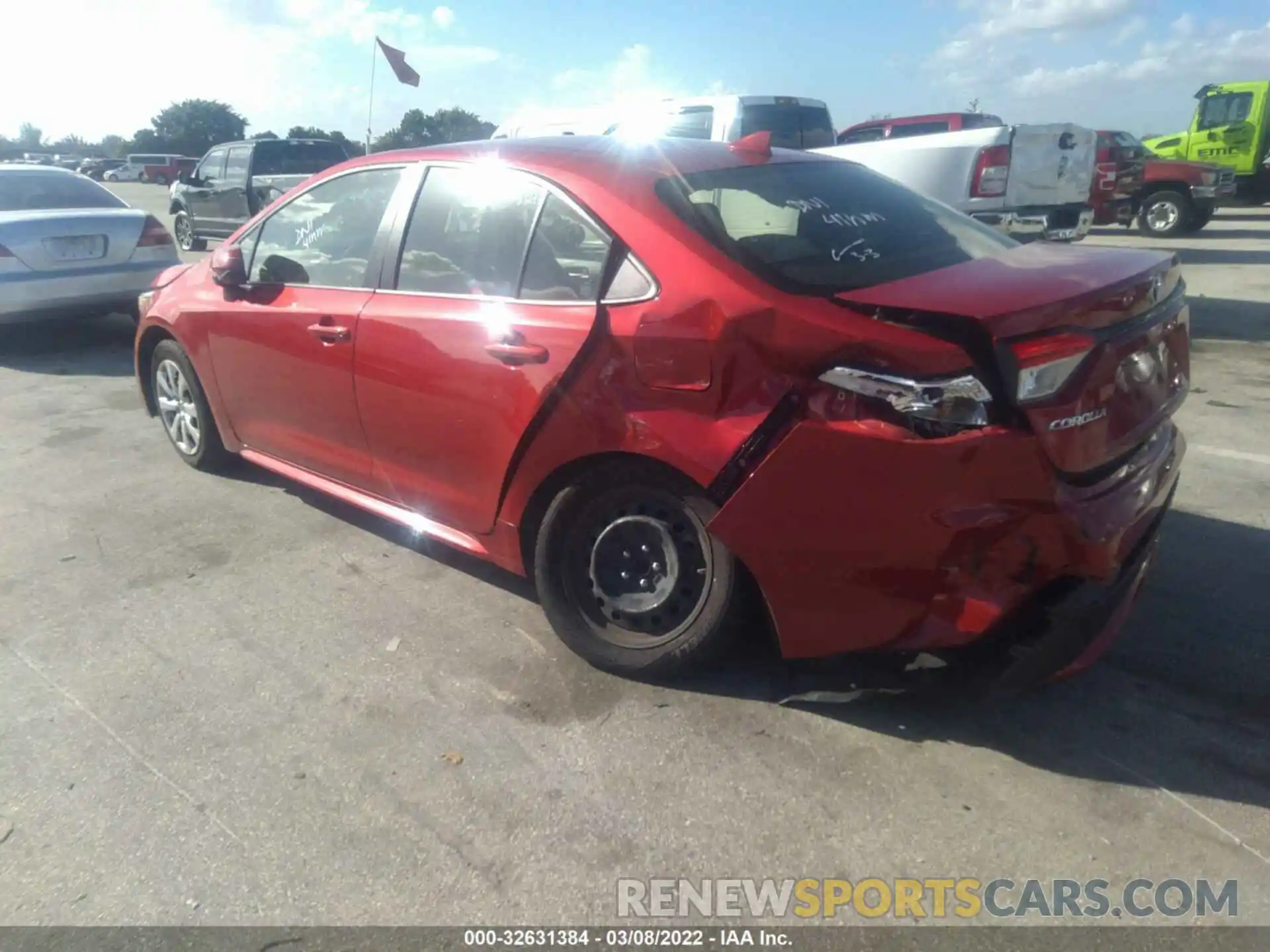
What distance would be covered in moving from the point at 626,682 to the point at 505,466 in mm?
827

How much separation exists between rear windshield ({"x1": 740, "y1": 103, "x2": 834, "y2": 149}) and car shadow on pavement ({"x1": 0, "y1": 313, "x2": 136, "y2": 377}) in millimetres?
6139

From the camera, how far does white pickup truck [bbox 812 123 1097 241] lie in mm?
10172

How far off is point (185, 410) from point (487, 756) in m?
3.25

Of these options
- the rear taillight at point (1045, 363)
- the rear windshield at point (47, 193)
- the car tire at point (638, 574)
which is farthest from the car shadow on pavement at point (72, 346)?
the rear taillight at point (1045, 363)

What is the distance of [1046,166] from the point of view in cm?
1041

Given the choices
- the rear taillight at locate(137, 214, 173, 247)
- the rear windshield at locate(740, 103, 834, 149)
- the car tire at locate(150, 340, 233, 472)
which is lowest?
the car tire at locate(150, 340, 233, 472)

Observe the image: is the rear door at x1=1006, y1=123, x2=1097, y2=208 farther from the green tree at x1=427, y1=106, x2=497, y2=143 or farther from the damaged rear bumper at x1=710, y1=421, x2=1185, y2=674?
the green tree at x1=427, y1=106, x2=497, y2=143

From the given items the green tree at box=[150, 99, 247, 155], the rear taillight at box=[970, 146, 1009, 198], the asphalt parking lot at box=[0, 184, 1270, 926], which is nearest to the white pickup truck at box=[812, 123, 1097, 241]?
the rear taillight at box=[970, 146, 1009, 198]

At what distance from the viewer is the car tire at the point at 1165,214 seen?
17094 mm

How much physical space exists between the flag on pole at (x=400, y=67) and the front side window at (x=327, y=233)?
1154 cm

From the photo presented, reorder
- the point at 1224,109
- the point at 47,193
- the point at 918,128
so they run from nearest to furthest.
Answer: the point at 47,193
the point at 918,128
the point at 1224,109

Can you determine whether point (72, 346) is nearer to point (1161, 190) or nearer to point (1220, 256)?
point (1220, 256)

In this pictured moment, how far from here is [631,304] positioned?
10.0 ft

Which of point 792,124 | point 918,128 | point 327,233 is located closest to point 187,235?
point 792,124
